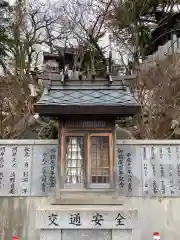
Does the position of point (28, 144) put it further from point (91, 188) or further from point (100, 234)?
point (100, 234)

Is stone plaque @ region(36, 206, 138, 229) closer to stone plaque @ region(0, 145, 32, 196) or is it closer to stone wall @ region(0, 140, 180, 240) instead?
stone wall @ region(0, 140, 180, 240)

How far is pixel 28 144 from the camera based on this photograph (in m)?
7.00

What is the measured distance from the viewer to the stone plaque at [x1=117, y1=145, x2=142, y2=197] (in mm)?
6832

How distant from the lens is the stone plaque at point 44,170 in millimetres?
6781

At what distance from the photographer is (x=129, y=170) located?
690 centimetres

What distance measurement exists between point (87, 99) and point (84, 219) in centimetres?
207

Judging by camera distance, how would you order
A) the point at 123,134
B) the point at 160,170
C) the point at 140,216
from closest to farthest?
the point at 140,216 → the point at 160,170 → the point at 123,134

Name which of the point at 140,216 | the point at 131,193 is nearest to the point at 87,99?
the point at 131,193

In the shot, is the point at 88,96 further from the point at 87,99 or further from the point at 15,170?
the point at 15,170

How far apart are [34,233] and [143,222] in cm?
249

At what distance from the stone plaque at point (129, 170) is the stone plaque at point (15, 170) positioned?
209cm

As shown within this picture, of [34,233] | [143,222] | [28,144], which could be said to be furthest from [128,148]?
[34,233]

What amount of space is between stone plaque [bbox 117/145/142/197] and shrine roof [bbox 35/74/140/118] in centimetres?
183

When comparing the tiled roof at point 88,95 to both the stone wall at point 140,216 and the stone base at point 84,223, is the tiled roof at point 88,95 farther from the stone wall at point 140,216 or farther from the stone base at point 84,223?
the stone wall at point 140,216
